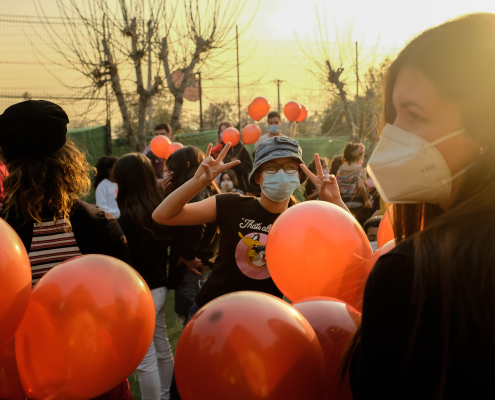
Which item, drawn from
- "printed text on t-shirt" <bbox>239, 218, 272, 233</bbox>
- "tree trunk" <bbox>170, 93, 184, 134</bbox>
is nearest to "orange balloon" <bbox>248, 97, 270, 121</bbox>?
"tree trunk" <bbox>170, 93, 184, 134</bbox>

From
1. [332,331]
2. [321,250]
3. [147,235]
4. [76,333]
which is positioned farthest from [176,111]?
[332,331]

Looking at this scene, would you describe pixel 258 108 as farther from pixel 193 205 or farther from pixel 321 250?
pixel 321 250

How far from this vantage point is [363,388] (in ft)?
3.34

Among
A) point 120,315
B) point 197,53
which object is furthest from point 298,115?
point 120,315

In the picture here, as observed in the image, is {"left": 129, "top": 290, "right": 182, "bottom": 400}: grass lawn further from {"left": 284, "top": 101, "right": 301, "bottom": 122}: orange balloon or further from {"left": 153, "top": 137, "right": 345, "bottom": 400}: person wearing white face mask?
{"left": 284, "top": 101, "right": 301, "bottom": 122}: orange balloon

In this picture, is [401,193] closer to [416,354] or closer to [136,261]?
[416,354]

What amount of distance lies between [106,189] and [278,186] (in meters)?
3.64

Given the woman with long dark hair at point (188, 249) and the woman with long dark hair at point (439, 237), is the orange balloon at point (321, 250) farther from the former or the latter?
the woman with long dark hair at point (188, 249)

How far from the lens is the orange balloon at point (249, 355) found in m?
1.28

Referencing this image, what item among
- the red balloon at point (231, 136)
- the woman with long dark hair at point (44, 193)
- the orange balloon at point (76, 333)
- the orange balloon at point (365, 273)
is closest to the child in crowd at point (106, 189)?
the red balloon at point (231, 136)

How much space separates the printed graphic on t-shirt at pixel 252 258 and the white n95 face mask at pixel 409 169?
143 centimetres

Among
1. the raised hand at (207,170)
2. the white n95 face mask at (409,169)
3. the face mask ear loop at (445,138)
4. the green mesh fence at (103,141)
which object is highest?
the face mask ear loop at (445,138)

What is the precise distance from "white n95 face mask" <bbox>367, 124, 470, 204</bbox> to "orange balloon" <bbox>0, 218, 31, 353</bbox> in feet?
3.95

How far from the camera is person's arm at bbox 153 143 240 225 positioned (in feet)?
8.45
